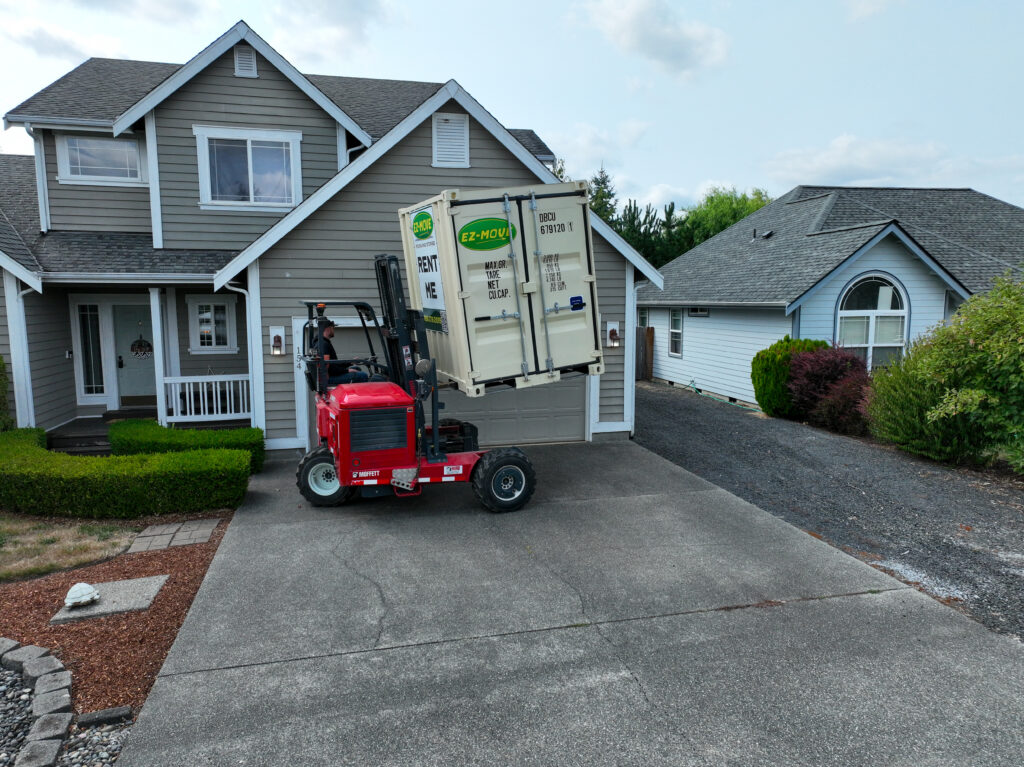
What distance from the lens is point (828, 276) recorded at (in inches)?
593

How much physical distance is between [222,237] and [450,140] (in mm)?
4748

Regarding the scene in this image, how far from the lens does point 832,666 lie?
189 inches

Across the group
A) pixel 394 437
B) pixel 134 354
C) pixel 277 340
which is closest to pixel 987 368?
pixel 394 437

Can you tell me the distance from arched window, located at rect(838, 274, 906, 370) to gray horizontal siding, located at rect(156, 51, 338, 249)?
39.9 ft

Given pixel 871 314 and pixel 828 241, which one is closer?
pixel 871 314

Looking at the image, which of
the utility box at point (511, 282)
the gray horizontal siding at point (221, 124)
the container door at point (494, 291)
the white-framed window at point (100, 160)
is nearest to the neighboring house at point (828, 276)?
the utility box at point (511, 282)

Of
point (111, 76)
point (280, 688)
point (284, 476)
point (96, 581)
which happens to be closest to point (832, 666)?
point (280, 688)

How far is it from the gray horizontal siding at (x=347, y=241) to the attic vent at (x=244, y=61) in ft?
11.8

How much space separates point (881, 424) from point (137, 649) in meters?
11.6

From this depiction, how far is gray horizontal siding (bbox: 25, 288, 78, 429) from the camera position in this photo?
440 inches

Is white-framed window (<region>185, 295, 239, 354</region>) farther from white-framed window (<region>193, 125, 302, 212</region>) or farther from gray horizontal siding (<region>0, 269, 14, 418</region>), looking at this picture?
gray horizontal siding (<region>0, 269, 14, 418</region>)

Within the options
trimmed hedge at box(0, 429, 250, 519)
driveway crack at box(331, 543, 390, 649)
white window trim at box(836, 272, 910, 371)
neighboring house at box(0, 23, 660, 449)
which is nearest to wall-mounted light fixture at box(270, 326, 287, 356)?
neighboring house at box(0, 23, 660, 449)

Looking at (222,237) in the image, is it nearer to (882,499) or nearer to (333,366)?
(333,366)

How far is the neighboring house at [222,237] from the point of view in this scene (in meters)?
10.9
